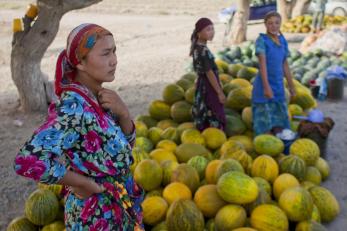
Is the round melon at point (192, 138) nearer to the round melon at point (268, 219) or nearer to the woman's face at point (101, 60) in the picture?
the round melon at point (268, 219)

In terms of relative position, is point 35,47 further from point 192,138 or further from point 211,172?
point 211,172

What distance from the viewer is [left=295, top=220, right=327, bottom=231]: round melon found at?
10.6 ft

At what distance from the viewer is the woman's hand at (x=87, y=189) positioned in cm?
189

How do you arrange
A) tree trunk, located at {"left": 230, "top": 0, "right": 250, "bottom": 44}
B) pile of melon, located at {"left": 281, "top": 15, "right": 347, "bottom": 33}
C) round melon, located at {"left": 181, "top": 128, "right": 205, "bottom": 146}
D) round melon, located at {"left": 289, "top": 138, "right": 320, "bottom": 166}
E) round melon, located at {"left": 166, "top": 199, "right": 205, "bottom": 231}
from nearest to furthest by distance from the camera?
round melon, located at {"left": 166, "top": 199, "right": 205, "bottom": 231}, round melon, located at {"left": 289, "top": 138, "right": 320, "bottom": 166}, round melon, located at {"left": 181, "top": 128, "right": 205, "bottom": 146}, tree trunk, located at {"left": 230, "top": 0, "right": 250, "bottom": 44}, pile of melon, located at {"left": 281, "top": 15, "right": 347, "bottom": 33}

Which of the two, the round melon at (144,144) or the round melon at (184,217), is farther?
the round melon at (144,144)

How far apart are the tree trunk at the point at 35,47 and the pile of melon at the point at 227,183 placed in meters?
2.61

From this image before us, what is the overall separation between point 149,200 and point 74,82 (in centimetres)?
167

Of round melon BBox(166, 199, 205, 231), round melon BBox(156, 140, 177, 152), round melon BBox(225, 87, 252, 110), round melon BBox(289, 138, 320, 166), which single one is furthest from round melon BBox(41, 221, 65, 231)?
round melon BBox(225, 87, 252, 110)

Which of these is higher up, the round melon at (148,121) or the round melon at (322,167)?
the round melon at (148,121)

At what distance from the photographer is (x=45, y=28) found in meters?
6.54

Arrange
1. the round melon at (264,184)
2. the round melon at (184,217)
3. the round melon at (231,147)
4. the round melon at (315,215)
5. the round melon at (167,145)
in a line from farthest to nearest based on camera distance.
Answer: the round melon at (167,145)
the round melon at (231,147)
the round melon at (264,184)
the round melon at (315,215)
the round melon at (184,217)

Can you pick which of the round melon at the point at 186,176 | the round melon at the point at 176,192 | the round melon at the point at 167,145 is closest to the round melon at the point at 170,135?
the round melon at the point at 167,145

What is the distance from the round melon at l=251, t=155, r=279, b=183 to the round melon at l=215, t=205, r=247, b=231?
546 millimetres

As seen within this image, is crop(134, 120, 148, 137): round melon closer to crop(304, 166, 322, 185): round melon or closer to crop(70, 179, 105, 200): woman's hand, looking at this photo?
crop(304, 166, 322, 185): round melon
